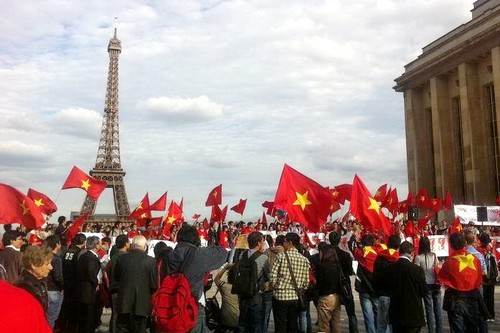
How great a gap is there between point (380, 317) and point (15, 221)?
282 inches

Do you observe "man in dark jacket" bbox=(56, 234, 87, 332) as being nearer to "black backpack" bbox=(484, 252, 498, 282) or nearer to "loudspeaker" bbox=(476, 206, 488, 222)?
"black backpack" bbox=(484, 252, 498, 282)

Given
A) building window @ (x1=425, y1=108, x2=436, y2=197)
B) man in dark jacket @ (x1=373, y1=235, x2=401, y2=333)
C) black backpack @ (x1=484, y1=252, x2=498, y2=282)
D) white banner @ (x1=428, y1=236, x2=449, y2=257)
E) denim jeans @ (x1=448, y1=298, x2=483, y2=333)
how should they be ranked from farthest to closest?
building window @ (x1=425, y1=108, x2=436, y2=197)
white banner @ (x1=428, y1=236, x2=449, y2=257)
black backpack @ (x1=484, y1=252, x2=498, y2=282)
man in dark jacket @ (x1=373, y1=235, x2=401, y2=333)
denim jeans @ (x1=448, y1=298, x2=483, y2=333)

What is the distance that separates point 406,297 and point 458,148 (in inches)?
1424

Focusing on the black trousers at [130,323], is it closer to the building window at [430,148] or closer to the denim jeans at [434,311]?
the denim jeans at [434,311]

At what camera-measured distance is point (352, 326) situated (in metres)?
8.39

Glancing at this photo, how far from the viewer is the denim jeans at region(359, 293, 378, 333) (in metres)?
8.34

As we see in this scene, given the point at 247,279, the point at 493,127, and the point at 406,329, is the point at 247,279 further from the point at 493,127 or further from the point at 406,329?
the point at 493,127

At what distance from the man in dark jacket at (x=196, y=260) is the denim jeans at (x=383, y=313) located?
2894 mm

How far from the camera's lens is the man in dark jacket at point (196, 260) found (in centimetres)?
596

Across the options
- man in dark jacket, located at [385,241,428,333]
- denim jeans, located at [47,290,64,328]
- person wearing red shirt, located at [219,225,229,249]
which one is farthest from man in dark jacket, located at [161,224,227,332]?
person wearing red shirt, located at [219,225,229,249]

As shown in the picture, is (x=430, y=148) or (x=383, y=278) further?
(x=430, y=148)

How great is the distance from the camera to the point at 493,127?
35469 millimetres

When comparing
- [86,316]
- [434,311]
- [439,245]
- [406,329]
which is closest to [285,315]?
[406,329]

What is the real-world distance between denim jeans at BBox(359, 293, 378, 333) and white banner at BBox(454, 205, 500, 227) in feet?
59.4
